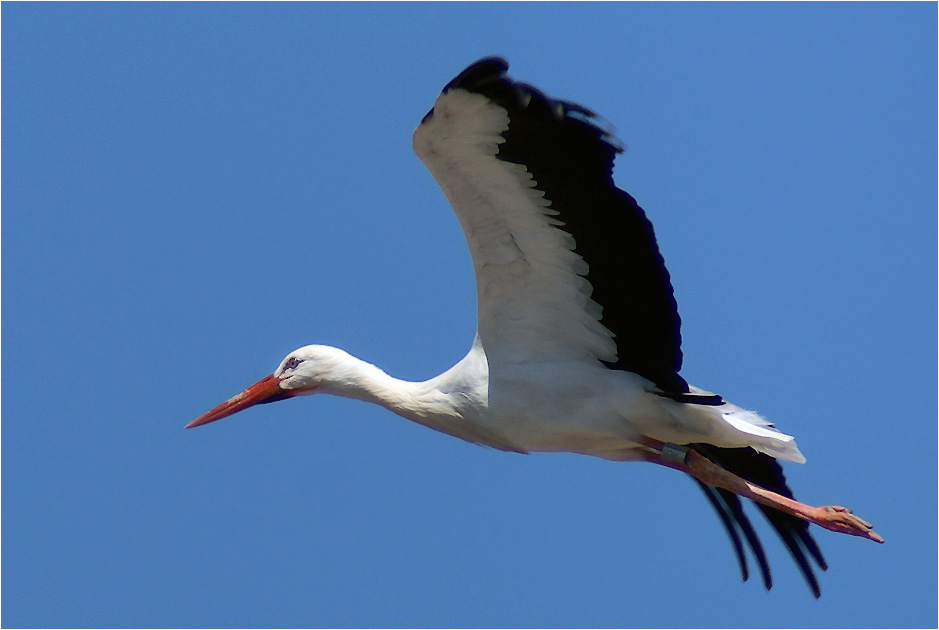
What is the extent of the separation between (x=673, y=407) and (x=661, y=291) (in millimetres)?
668

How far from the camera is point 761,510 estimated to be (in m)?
9.09

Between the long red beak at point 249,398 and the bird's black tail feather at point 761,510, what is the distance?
8.11ft

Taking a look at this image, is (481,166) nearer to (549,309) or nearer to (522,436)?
(549,309)

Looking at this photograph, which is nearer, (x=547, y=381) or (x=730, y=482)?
(x=547, y=381)

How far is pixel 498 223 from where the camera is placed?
25.2 feet

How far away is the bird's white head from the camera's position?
8852 millimetres

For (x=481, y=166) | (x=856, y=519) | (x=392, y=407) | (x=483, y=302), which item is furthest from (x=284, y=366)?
(x=856, y=519)

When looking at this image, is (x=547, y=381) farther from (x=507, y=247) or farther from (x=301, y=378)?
(x=301, y=378)

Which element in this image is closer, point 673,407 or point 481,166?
point 481,166

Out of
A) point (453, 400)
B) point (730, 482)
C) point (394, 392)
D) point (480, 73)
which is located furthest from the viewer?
point (394, 392)

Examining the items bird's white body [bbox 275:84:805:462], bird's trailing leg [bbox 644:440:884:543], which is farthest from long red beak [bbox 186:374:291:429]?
bird's trailing leg [bbox 644:440:884:543]

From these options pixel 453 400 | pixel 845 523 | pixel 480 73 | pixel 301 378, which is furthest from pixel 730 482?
pixel 480 73

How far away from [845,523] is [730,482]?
629 mm

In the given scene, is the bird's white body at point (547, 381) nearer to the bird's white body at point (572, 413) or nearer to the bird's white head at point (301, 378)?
the bird's white body at point (572, 413)
